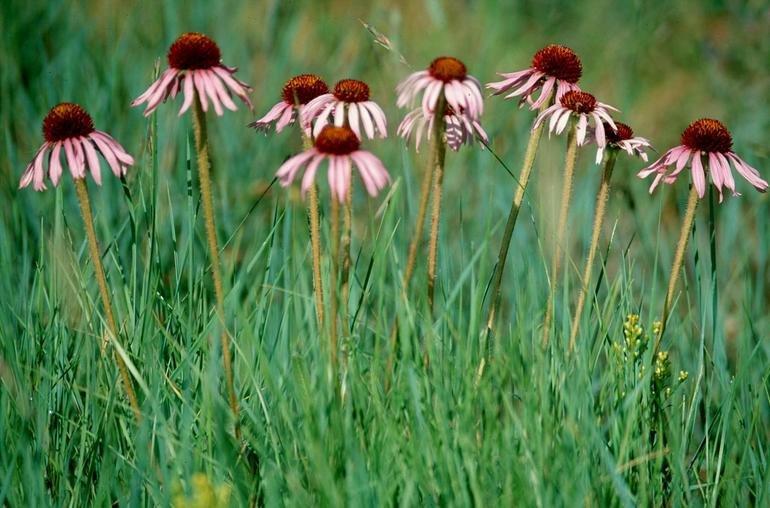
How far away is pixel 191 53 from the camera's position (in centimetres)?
154

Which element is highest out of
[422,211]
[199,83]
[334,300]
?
[199,83]

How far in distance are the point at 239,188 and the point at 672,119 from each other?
2148 millimetres

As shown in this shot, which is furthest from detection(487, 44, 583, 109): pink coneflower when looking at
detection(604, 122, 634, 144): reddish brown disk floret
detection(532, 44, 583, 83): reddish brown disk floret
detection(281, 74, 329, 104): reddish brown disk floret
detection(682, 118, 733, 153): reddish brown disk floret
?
detection(281, 74, 329, 104): reddish brown disk floret

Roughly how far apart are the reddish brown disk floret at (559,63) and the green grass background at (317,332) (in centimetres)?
28

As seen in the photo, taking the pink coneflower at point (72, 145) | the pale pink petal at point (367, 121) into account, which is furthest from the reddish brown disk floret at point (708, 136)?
the pink coneflower at point (72, 145)

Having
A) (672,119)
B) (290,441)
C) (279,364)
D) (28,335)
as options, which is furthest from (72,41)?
(672,119)

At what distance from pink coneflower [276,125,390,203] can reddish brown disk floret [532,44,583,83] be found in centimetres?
49

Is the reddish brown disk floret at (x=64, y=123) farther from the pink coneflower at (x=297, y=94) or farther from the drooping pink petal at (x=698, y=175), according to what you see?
the drooping pink petal at (x=698, y=175)

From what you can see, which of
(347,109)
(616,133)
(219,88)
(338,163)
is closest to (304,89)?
(347,109)

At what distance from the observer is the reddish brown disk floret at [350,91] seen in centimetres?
165

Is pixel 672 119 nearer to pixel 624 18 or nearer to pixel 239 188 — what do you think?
pixel 624 18

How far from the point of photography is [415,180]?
10.5 feet

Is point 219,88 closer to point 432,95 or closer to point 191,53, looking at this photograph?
point 191,53

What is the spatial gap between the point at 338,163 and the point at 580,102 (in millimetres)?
516
